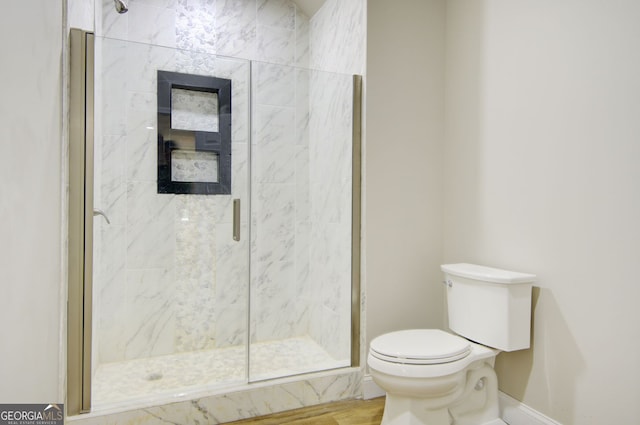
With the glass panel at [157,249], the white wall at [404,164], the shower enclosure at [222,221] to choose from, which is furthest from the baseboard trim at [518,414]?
the glass panel at [157,249]

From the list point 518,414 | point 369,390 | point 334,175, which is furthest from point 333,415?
point 334,175

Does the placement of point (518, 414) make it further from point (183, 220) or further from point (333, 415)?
point (183, 220)

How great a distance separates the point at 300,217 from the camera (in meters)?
2.51

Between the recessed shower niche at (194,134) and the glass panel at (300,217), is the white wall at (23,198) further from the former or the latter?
the glass panel at (300,217)

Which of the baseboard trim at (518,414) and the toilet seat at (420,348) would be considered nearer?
the toilet seat at (420,348)

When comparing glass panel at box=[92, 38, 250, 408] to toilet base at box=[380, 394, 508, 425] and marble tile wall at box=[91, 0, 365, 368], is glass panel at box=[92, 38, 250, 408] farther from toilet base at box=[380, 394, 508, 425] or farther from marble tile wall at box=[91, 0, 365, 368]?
toilet base at box=[380, 394, 508, 425]

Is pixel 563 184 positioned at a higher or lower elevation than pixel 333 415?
higher

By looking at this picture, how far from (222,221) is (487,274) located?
1.57m

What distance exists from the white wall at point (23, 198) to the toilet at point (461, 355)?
1314mm

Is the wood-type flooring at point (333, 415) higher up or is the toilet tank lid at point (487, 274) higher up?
→ the toilet tank lid at point (487, 274)

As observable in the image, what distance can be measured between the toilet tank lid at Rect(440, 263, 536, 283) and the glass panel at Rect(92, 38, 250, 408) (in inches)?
49.0

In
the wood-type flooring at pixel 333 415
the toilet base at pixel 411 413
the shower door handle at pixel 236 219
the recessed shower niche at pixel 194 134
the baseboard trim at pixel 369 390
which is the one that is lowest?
the wood-type flooring at pixel 333 415

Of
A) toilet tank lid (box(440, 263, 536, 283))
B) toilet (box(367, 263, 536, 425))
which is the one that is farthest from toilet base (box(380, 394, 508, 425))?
toilet tank lid (box(440, 263, 536, 283))

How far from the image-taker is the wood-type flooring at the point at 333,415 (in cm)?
191
